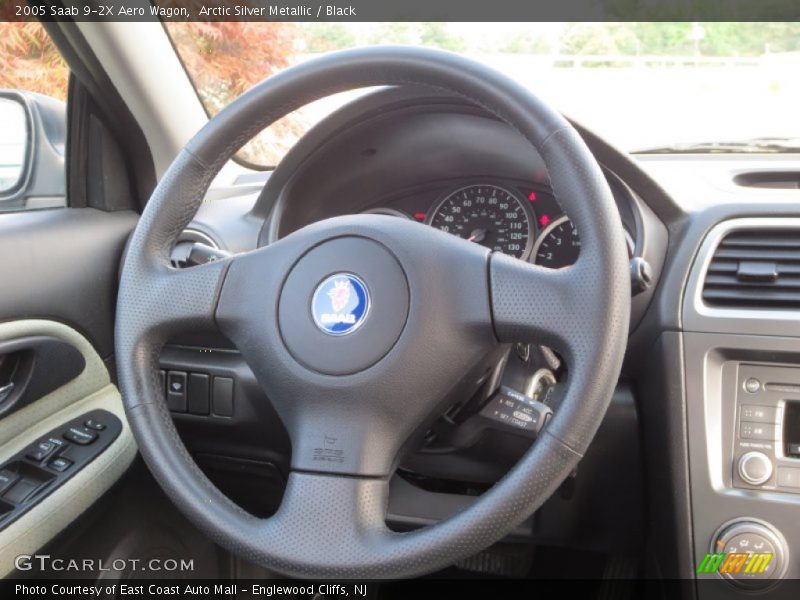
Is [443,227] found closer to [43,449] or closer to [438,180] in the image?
[438,180]

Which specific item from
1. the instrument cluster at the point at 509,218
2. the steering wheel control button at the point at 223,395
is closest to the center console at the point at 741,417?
the instrument cluster at the point at 509,218

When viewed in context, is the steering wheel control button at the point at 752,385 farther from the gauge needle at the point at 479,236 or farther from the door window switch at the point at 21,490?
the door window switch at the point at 21,490

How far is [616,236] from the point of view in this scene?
3.36ft

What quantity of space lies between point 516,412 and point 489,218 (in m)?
0.53

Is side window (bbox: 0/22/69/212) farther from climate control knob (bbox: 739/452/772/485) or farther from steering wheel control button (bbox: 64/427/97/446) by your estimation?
climate control knob (bbox: 739/452/772/485)

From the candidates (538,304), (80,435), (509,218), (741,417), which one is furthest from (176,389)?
(741,417)

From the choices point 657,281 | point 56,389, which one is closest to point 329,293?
point 657,281

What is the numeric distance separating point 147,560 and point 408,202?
3.23 feet

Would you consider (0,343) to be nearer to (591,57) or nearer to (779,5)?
(591,57)

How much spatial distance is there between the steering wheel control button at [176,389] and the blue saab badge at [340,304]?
621 millimetres

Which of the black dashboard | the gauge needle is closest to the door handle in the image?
the black dashboard

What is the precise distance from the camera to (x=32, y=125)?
1.91 m

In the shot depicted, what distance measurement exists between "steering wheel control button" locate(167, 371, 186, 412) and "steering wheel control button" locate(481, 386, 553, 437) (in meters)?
0.68

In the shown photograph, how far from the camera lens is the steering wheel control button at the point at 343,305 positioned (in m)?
1.09
